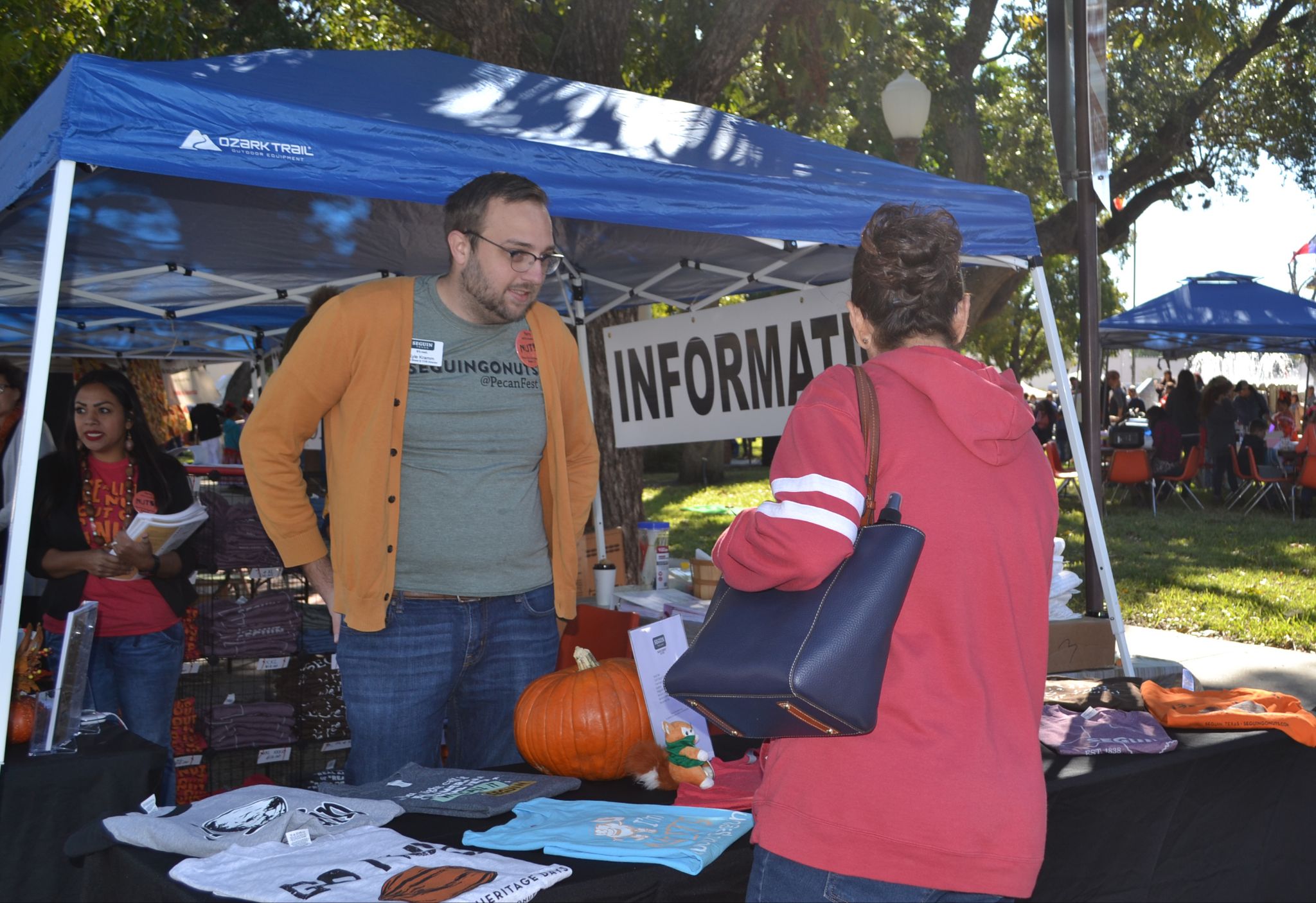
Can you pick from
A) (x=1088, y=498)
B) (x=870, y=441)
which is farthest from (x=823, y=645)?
(x=1088, y=498)

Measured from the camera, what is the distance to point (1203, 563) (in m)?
11.0

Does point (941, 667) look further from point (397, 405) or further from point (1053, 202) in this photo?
point (1053, 202)

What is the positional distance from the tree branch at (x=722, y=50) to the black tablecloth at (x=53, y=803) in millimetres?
6215

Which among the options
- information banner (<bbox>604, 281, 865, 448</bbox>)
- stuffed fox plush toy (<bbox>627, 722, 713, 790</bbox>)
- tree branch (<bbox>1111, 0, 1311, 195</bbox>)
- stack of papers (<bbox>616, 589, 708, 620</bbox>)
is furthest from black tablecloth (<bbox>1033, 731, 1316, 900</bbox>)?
tree branch (<bbox>1111, 0, 1311, 195</bbox>)

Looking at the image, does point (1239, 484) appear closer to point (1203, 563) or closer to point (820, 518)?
point (1203, 563)

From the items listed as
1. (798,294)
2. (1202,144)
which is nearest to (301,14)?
(798,294)

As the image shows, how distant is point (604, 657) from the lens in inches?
164

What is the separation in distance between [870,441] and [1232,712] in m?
2.16

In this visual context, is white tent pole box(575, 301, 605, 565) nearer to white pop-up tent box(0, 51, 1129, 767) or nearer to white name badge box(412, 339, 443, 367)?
white pop-up tent box(0, 51, 1129, 767)

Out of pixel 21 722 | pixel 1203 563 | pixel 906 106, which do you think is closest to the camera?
pixel 21 722

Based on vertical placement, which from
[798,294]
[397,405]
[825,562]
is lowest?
[825,562]

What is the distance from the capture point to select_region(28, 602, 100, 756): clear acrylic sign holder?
2854 millimetres

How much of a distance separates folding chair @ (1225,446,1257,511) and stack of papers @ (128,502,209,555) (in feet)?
46.7

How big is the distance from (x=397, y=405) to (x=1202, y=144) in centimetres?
1660
